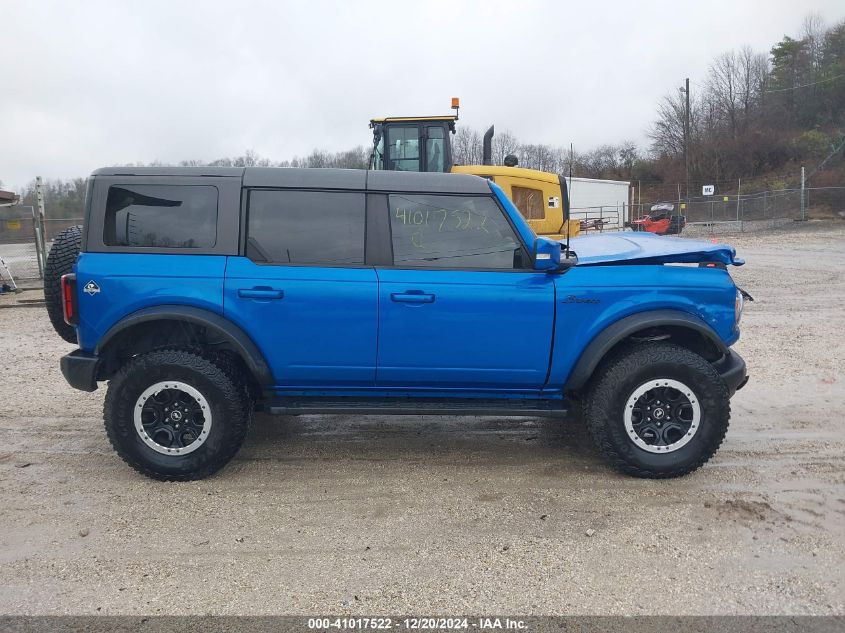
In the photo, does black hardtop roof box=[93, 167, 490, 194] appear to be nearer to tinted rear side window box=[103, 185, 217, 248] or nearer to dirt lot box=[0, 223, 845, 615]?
tinted rear side window box=[103, 185, 217, 248]

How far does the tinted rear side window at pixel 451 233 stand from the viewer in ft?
13.8

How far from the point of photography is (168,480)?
13.8 feet

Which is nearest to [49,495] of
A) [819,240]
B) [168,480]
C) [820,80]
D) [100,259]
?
[168,480]

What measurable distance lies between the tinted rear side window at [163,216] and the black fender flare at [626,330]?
2.53m

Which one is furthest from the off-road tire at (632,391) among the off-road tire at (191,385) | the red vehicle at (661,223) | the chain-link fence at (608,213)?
the chain-link fence at (608,213)

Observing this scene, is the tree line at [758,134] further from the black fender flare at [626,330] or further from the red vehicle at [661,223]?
the black fender flare at [626,330]

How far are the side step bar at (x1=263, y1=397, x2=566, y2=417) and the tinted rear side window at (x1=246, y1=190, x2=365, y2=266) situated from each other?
0.94m

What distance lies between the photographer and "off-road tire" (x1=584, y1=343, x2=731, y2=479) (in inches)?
161

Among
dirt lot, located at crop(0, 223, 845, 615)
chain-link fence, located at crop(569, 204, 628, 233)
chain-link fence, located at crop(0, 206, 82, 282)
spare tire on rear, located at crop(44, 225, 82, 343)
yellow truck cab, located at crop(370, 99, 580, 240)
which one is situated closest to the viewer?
dirt lot, located at crop(0, 223, 845, 615)

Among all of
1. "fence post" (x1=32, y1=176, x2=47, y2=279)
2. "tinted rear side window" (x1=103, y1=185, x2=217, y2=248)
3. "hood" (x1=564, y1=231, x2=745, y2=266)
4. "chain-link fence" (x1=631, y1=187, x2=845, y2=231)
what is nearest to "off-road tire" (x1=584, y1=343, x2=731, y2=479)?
"hood" (x1=564, y1=231, x2=745, y2=266)

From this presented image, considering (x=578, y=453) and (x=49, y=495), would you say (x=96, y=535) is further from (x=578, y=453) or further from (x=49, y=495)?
(x=578, y=453)

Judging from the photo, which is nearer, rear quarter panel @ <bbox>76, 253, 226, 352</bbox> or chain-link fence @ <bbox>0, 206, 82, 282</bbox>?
rear quarter panel @ <bbox>76, 253, 226, 352</bbox>

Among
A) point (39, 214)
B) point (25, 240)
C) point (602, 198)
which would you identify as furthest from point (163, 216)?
point (602, 198)

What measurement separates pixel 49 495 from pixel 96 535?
0.75 meters
